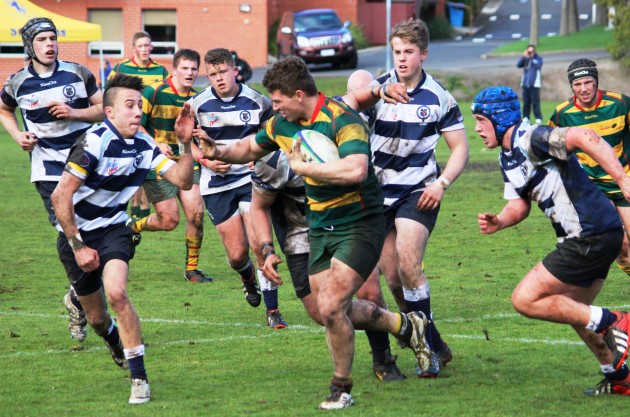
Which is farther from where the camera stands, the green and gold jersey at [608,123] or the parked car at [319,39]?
the parked car at [319,39]

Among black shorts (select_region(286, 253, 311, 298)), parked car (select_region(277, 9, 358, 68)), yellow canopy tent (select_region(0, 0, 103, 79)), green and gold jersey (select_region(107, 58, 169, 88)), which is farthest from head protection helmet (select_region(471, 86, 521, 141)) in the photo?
parked car (select_region(277, 9, 358, 68))

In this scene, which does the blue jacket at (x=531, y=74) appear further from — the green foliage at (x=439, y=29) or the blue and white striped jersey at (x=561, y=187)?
the green foliage at (x=439, y=29)

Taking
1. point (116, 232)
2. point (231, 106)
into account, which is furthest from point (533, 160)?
point (231, 106)

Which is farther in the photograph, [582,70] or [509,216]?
[582,70]

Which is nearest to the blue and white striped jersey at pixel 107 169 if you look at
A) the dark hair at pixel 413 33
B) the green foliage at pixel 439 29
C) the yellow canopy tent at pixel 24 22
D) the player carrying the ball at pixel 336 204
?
the player carrying the ball at pixel 336 204

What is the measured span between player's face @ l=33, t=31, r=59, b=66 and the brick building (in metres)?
40.5

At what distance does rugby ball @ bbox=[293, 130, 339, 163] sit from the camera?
22.5 ft

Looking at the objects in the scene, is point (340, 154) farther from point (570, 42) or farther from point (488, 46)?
point (488, 46)

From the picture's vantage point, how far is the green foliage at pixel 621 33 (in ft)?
134

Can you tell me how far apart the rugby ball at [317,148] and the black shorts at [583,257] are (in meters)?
1.52

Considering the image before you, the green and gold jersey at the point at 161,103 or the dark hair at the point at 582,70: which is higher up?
the dark hair at the point at 582,70

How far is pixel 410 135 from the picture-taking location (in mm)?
8336

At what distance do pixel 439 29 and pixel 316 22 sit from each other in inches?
713

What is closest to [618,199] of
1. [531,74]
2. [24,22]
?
[24,22]
